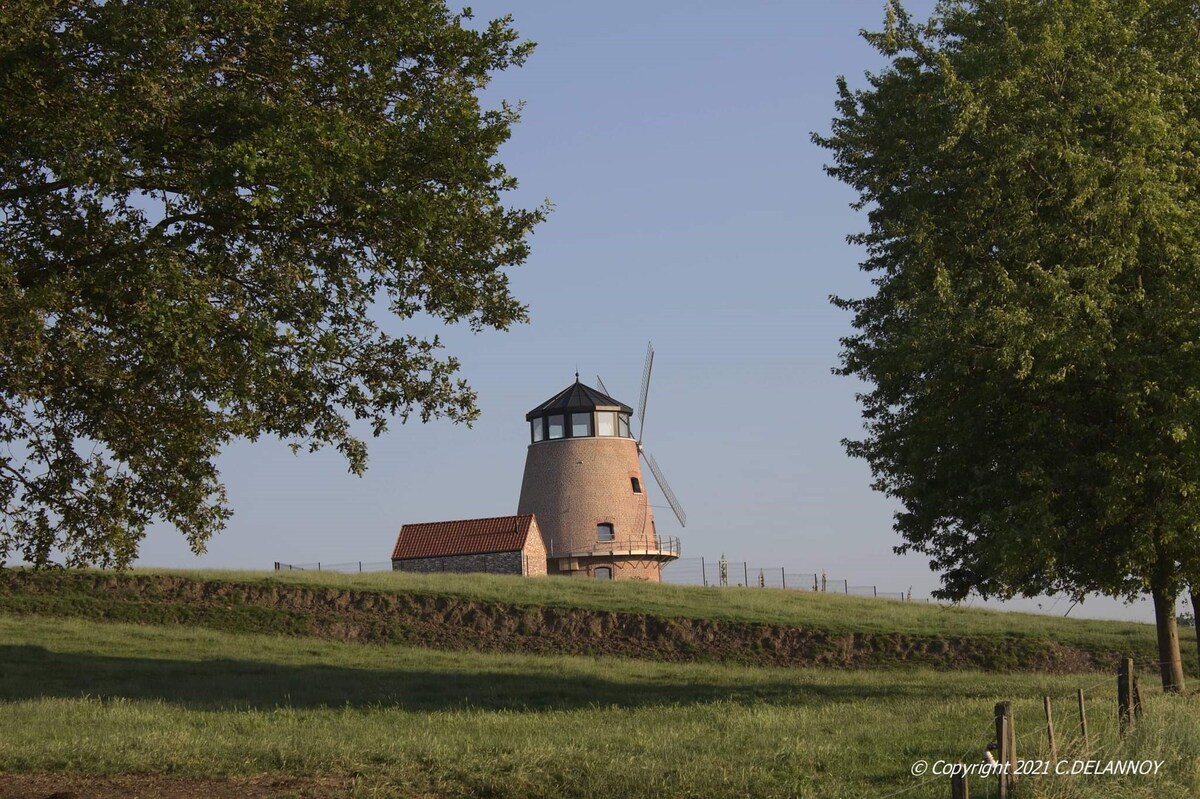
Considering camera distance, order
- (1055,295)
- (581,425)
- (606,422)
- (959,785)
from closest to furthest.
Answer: (959,785)
(1055,295)
(581,425)
(606,422)

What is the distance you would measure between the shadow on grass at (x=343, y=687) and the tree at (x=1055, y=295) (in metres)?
6.63

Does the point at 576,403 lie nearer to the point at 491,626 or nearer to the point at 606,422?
the point at 606,422

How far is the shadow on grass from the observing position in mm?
25875

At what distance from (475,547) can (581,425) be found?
935cm

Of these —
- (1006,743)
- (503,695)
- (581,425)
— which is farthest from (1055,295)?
(581,425)

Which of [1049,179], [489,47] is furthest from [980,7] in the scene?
[489,47]

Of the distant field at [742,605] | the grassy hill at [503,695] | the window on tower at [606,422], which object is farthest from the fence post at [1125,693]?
the window on tower at [606,422]

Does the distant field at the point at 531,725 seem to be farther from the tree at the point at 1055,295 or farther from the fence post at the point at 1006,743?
the tree at the point at 1055,295

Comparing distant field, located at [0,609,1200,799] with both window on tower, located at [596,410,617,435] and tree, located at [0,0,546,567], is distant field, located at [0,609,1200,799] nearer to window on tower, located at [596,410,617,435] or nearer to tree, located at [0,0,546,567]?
tree, located at [0,0,546,567]

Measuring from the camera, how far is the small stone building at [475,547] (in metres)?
60.1

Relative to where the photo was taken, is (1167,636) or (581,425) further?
(581,425)

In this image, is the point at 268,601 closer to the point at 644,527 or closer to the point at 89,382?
the point at 644,527

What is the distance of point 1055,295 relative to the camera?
19.5 meters

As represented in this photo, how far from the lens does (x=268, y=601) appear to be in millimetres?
45344
